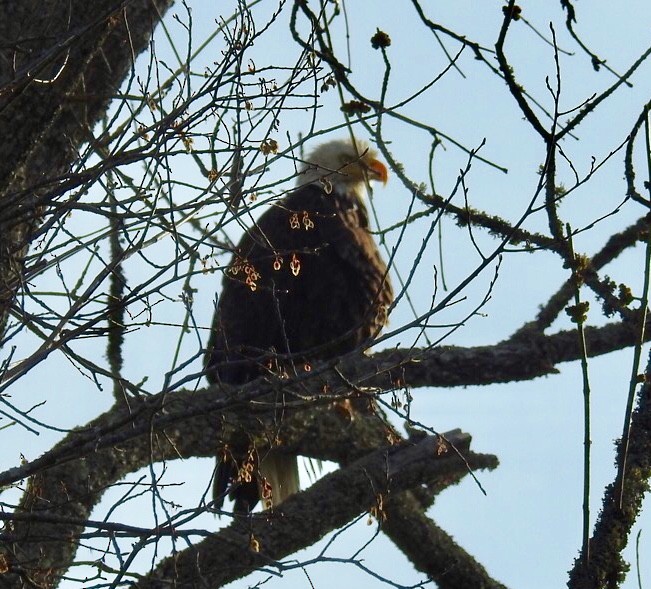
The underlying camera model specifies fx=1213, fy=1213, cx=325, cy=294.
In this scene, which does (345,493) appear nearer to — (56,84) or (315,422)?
(315,422)

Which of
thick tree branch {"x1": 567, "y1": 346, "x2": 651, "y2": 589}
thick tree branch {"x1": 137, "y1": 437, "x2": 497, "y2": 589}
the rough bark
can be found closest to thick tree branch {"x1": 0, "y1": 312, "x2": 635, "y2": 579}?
thick tree branch {"x1": 137, "y1": 437, "x2": 497, "y2": 589}

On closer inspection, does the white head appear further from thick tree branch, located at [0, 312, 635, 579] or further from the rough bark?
the rough bark

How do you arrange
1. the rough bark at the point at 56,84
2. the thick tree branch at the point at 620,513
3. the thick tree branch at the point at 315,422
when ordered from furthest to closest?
the thick tree branch at the point at 315,422
the rough bark at the point at 56,84
the thick tree branch at the point at 620,513

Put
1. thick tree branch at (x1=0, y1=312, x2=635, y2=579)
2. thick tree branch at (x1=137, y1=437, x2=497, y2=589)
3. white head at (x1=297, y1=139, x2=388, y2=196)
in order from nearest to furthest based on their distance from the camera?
thick tree branch at (x1=0, y1=312, x2=635, y2=579)
thick tree branch at (x1=137, y1=437, x2=497, y2=589)
white head at (x1=297, y1=139, x2=388, y2=196)

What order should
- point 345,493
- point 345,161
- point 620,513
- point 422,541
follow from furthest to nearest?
point 345,161 → point 422,541 → point 345,493 → point 620,513

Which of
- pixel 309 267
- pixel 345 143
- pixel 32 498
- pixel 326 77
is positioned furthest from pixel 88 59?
pixel 345 143

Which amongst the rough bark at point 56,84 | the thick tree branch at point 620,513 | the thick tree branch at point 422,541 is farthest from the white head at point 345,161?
the thick tree branch at point 620,513

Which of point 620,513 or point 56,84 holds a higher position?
point 56,84

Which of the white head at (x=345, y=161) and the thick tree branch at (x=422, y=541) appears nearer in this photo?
the thick tree branch at (x=422, y=541)

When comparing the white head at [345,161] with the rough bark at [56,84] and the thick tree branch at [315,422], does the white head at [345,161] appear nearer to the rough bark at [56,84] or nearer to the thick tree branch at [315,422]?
the thick tree branch at [315,422]

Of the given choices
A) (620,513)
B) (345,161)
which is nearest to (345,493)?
(620,513)

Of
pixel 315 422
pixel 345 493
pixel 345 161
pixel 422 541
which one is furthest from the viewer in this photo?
pixel 345 161

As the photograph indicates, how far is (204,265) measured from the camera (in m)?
2.79

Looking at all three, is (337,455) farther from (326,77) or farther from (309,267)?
(326,77)
